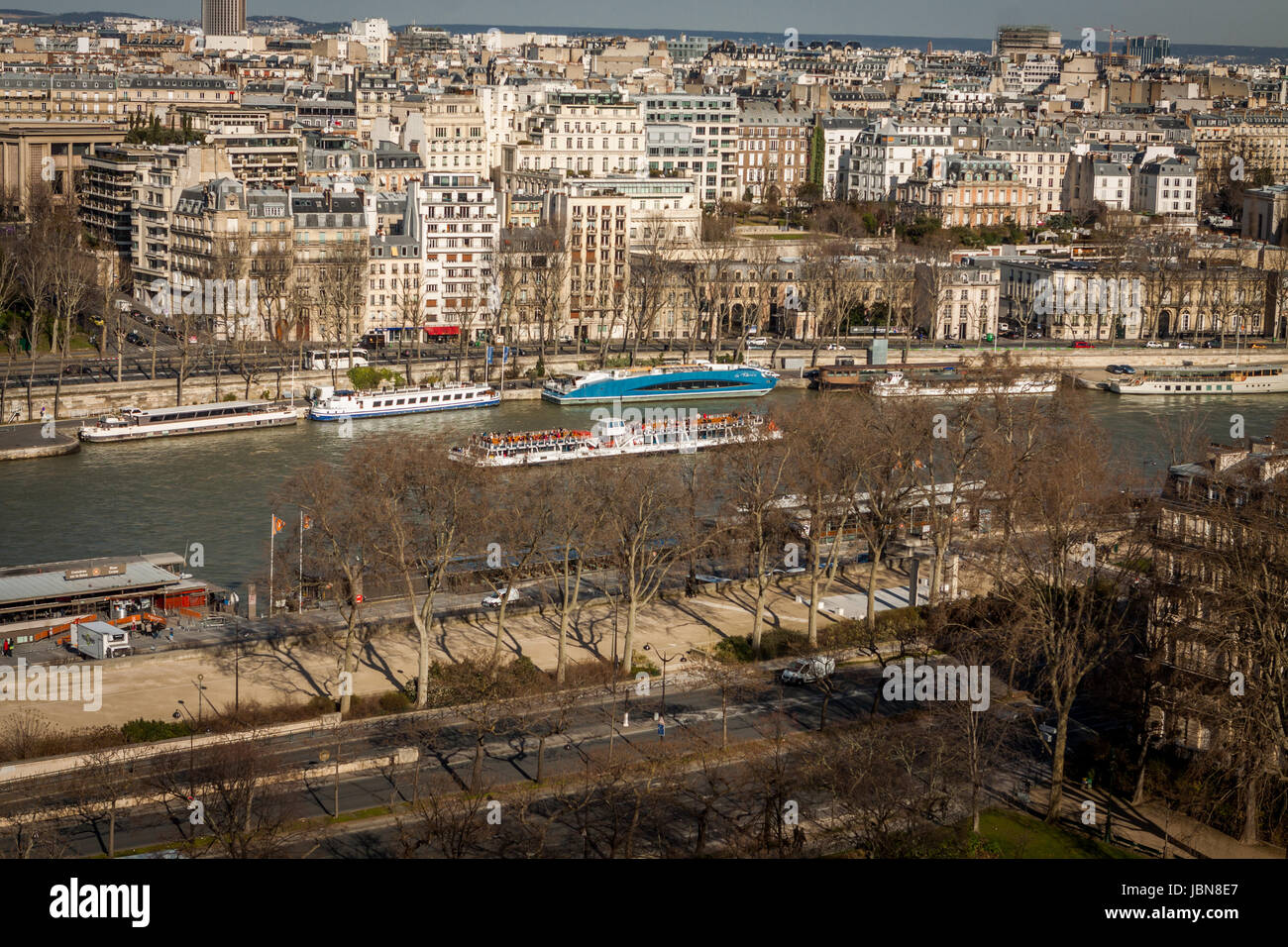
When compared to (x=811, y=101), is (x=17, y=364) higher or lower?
lower

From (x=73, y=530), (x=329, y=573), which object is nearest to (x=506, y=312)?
(x=73, y=530)

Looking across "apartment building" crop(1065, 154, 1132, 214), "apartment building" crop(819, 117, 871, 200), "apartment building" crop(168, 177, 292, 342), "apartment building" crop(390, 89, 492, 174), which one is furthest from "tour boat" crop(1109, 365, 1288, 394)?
"apartment building" crop(819, 117, 871, 200)

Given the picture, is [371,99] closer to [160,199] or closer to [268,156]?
[268,156]

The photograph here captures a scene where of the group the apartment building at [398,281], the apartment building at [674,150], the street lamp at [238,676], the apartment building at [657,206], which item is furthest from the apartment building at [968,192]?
the street lamp at [238,676]

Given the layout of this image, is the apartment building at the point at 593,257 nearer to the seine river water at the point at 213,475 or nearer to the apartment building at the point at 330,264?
the apartment building at the point at 330,264

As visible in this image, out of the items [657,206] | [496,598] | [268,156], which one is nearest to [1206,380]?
[657,206]
